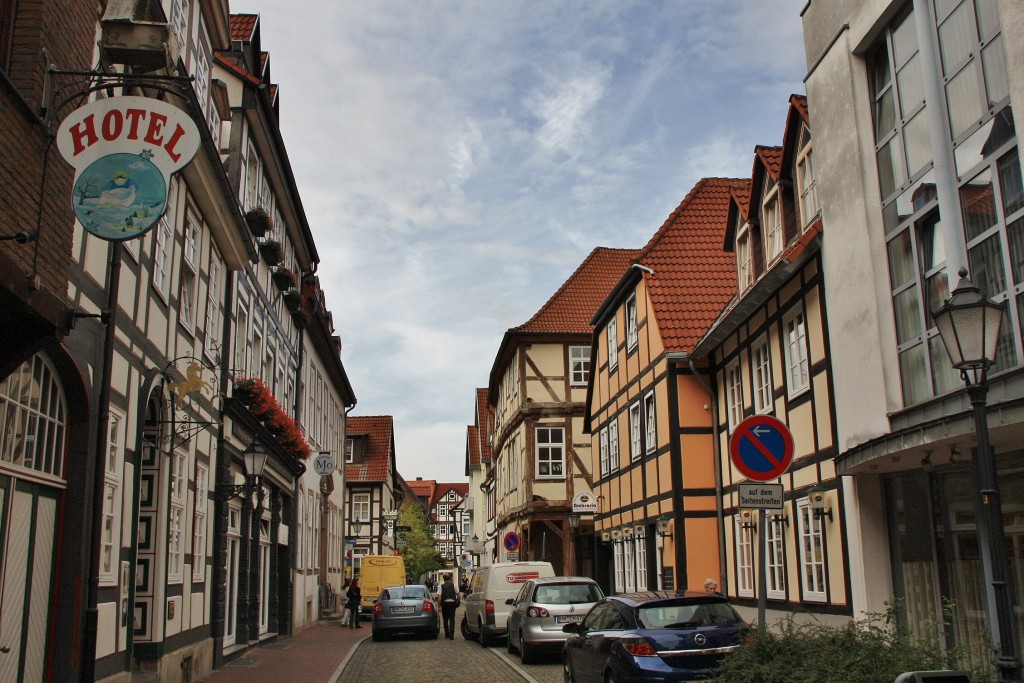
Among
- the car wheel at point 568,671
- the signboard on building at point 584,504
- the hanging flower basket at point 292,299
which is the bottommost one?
the car wheel at point 568,671

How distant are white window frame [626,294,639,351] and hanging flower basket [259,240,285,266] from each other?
27.8 ft

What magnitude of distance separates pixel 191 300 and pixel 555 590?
27.1 ft

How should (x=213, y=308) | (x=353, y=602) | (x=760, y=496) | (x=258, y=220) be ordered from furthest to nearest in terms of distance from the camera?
(x=353, y=602)
(x=258, y=220)
(x=213, y=308)
(x=760, y=496)

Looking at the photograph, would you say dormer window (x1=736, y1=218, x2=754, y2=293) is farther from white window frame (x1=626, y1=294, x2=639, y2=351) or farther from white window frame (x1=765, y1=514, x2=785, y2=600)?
white window frame (x1=765, y1=514, x2=785, y2=600)

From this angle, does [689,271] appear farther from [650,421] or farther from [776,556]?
[776,556]

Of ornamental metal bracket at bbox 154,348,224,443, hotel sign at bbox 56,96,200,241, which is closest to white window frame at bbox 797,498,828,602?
ornamental metal bracket at bbox 154,348,224,443

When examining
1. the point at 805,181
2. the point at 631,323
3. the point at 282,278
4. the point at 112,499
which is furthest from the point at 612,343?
the point at 112,499

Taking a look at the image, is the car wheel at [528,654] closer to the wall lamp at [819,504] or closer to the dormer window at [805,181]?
the wall lamp at [819,504]

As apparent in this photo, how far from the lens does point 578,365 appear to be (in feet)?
128

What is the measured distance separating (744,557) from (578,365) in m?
21.1

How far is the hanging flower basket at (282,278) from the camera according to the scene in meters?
24.0

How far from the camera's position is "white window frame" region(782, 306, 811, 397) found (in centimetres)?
1480

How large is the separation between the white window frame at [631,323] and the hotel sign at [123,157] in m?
16.9

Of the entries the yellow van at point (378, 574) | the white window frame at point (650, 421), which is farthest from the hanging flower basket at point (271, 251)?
the yellow van at point (378, 574)
